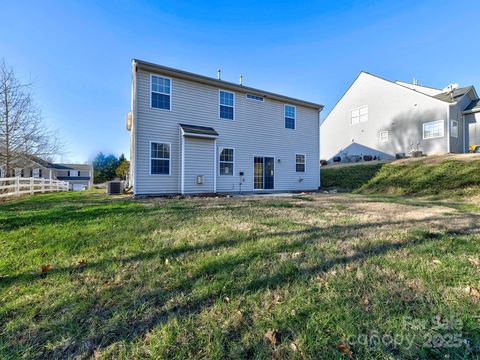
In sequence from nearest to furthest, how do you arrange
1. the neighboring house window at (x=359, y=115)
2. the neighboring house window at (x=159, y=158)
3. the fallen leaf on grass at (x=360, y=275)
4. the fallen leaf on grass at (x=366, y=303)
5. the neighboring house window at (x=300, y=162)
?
1. the fallen leaf on grass at (x=366, y=303)
2. the fallen leaf on grass at (x=360, y=275)
3. the neighboring house window at (x=159, y=158)
4. the neighboring house window at (x=300, y=162)
5. the neighboring house window at (x=359, y=115)

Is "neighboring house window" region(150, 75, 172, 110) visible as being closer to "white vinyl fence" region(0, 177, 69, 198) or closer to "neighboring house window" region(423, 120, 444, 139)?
"white vinyl fence" region(0, 177, 69, 198)

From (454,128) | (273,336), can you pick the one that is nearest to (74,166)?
(273,336)

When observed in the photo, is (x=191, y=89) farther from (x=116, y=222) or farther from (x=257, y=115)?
(x=116, y=222)

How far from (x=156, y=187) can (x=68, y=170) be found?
46.6 metres

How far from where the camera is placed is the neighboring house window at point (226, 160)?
448 inches

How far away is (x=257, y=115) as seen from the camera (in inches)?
488

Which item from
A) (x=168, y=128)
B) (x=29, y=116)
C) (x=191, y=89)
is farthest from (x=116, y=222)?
(x=29, y=116)

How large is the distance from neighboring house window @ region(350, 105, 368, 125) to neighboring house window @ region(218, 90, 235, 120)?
49.1ft

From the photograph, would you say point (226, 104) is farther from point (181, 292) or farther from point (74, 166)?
point (74, 166)

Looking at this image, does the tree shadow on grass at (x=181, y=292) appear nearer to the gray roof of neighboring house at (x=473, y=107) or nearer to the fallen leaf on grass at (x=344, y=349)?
the fallen leaf on grass at (x=344, y=349)

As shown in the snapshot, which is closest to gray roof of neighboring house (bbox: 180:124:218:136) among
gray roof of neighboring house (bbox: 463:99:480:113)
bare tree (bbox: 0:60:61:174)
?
bare tree (bbox: 0:60:61:174)

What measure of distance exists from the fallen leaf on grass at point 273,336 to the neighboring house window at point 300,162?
41.7 feet

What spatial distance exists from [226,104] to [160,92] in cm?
323

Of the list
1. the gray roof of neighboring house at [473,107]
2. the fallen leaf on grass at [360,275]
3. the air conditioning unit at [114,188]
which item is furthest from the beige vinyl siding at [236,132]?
the gray roof of neighboring house at [473,107]
